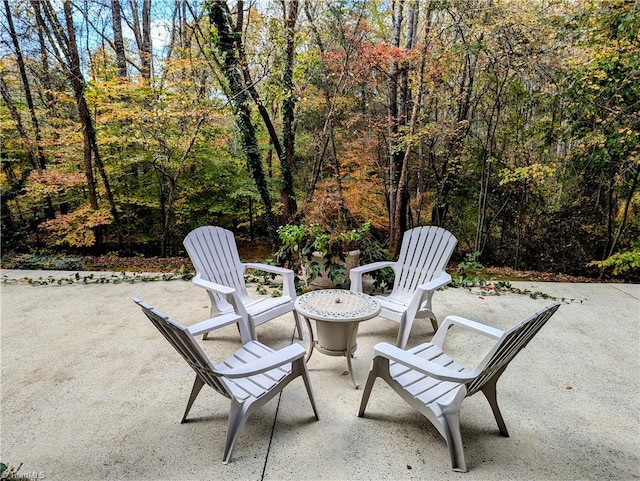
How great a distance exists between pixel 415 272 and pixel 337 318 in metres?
1.20

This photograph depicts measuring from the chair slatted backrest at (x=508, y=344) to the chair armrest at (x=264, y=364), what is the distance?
2.71ft

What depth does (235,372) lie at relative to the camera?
4.92ft

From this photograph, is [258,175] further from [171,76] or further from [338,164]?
[171,76]

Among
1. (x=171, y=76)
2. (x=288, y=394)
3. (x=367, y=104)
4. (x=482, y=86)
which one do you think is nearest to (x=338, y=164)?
(x=367, y=104)

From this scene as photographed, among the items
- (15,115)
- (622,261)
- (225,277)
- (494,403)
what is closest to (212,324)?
(225,277)

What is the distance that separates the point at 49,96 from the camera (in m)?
5.70

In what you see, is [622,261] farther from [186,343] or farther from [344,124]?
[186,343]

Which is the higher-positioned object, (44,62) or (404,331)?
(44,62)

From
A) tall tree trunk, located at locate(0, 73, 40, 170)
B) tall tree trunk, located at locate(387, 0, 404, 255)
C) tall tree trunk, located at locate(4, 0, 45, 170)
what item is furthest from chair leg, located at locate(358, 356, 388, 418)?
tall tree trunk, located at locate(0, 73, 40, 170)

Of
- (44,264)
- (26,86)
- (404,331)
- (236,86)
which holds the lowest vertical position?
(44,264)

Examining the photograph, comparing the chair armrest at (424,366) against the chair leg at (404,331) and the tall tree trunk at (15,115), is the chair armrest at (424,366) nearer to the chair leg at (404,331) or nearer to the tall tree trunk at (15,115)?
the chair leg at (404,331)

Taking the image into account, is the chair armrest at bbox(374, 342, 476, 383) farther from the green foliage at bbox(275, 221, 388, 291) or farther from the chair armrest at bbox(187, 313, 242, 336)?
the green foliage at bbox(275, 221, 388, 291)

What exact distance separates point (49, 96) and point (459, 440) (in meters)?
7.44

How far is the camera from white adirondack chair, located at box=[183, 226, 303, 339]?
2525 mm
